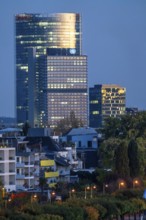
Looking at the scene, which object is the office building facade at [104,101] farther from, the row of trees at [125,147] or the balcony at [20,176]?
the balcony at [20,176]

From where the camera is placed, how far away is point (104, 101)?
586 ft

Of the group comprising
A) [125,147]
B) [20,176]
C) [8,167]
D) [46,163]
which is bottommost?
[20,176]

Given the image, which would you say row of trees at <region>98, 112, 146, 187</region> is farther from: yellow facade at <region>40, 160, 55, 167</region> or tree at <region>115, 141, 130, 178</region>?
yellow facade at <region>40, 160, 55, 167</region>

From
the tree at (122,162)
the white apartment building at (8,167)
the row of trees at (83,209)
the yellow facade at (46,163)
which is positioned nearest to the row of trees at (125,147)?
the tree at (122,162)

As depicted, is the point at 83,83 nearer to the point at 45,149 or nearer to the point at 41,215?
the point at 45,149

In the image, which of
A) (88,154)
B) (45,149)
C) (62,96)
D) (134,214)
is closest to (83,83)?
(62,96)

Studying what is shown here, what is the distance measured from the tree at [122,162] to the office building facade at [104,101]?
328ft

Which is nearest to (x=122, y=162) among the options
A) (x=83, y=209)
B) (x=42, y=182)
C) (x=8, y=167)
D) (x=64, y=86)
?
(x=42, y=182)

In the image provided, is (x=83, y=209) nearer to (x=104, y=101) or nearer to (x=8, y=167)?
(x=8, y=167)

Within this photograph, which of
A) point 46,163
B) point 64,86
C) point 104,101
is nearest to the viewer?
point 46,163

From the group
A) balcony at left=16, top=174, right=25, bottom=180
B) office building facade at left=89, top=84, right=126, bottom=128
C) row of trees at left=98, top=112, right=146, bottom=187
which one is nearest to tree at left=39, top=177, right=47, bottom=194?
balcony at left=16, top=174, right=25, bottom=180

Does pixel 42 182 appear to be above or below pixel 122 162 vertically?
below

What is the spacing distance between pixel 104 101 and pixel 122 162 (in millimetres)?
104011

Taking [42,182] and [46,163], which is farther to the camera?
[46,163]
